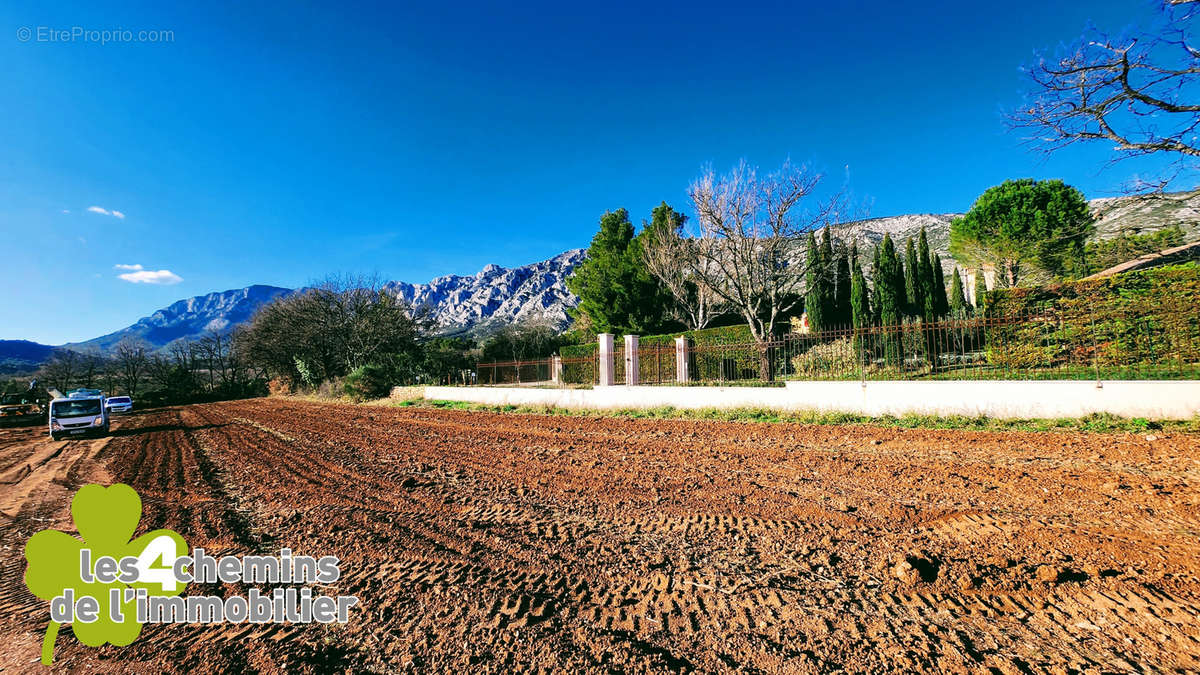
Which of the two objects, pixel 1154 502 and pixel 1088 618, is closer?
pixel 1088 618

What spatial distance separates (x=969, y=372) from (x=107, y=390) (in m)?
66.7

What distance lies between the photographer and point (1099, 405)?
292 inches

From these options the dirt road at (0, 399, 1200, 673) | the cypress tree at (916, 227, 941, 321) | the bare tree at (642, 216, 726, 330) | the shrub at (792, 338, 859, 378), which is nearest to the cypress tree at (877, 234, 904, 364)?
the cypress tree at (916, 227, 941, 321)

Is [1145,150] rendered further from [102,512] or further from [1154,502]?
[102,512]

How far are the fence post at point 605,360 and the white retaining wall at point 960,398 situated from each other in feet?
5.46

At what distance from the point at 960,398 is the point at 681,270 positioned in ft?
45.5

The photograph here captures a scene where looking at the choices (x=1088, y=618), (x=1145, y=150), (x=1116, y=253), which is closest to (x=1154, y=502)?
(x=1088, y=618)

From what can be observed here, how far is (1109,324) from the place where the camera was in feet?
29.1

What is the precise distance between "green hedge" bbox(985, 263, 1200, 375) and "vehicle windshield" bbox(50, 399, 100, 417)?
25317 millimetres

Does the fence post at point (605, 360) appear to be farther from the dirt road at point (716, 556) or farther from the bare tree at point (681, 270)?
the dirt road at point (716, 556)

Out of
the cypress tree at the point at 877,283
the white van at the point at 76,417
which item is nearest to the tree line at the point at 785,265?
the cypress tree at the point at 877,283

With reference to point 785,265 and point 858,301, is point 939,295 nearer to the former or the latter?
point 858,301

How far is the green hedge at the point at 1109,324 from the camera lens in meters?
8.16

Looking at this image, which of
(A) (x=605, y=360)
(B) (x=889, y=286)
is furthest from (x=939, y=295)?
(A) (x=605, y=360)
